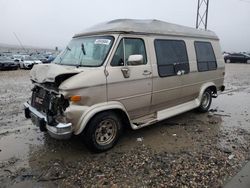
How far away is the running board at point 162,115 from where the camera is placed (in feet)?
17.0

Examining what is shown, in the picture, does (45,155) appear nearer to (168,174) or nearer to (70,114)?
(70,114)

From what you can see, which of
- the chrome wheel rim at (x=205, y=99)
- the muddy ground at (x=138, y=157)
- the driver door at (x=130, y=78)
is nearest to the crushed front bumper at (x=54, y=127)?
the muddy ground at (x=138, y=157)

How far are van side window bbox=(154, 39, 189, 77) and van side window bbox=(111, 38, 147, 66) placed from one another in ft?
1.46

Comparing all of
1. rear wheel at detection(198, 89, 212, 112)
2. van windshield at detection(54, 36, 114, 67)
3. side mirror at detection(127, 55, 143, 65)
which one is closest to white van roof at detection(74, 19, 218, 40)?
van windshield at detection(54, 36, 114, 67)

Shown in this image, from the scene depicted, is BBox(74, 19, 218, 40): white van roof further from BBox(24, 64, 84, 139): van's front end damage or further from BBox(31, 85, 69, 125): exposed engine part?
BBox(31, 85, 69, 125): exposed engine part

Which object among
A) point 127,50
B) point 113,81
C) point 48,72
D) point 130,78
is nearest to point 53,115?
point 48,72

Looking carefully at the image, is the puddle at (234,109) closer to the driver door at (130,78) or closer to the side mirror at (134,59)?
the driver door at (130,78)

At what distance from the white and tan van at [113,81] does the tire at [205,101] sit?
975mm

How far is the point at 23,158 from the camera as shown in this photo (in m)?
4.48

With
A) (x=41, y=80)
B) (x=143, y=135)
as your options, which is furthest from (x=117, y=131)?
(x=41, y=80)

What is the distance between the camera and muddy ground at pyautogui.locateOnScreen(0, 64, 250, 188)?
12.2 ft

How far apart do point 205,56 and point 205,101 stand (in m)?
1.41

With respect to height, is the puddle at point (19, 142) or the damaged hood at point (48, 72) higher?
the damaged hood at point (48, 72)

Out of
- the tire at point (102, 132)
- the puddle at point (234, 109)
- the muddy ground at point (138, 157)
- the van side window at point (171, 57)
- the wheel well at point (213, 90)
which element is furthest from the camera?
the wheel well at point (213, 90)
